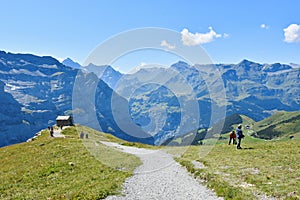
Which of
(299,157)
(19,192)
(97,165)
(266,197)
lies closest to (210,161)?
(299,157)

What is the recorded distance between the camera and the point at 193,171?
30.9 m

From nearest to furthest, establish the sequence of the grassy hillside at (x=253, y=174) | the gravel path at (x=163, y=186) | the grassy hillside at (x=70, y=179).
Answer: the grassy hillside at (x=253, y=174), the gravel path at (x=163, y=186), the grassy hillside at (x=70, y=179)

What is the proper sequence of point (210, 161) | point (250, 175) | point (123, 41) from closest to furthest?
point (250, 175)
point (123, 41)
point (210, 161)

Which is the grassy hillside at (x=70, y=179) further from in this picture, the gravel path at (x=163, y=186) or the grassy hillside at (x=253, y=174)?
the grassy hillside at (x=253, y=174)

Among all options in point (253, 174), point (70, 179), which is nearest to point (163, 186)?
point (253, 174)

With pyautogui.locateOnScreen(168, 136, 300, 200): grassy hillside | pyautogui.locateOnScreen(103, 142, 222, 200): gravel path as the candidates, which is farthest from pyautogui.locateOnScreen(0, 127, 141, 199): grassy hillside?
pyautogui.locateOnScreen(168, 136, 300, 200): grassy hillside

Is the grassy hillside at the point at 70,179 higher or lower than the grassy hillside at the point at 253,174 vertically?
lower

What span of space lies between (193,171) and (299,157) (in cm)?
1220

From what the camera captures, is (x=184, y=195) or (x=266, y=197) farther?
(x=184, y=195)

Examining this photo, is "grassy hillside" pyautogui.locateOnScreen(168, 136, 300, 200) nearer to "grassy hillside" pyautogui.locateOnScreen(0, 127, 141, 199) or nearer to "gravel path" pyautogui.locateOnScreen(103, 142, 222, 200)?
"gravel path" pyautogui.locateOnScreen(103, 142, 222, 200)

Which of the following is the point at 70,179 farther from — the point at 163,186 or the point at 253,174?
the point at 253,174

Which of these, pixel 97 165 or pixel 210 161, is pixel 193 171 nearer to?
pixel 210 161

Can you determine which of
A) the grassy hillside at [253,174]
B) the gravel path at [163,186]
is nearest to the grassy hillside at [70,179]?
the gravel path at [163,186]

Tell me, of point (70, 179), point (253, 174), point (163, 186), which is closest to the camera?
point (163, 186)
